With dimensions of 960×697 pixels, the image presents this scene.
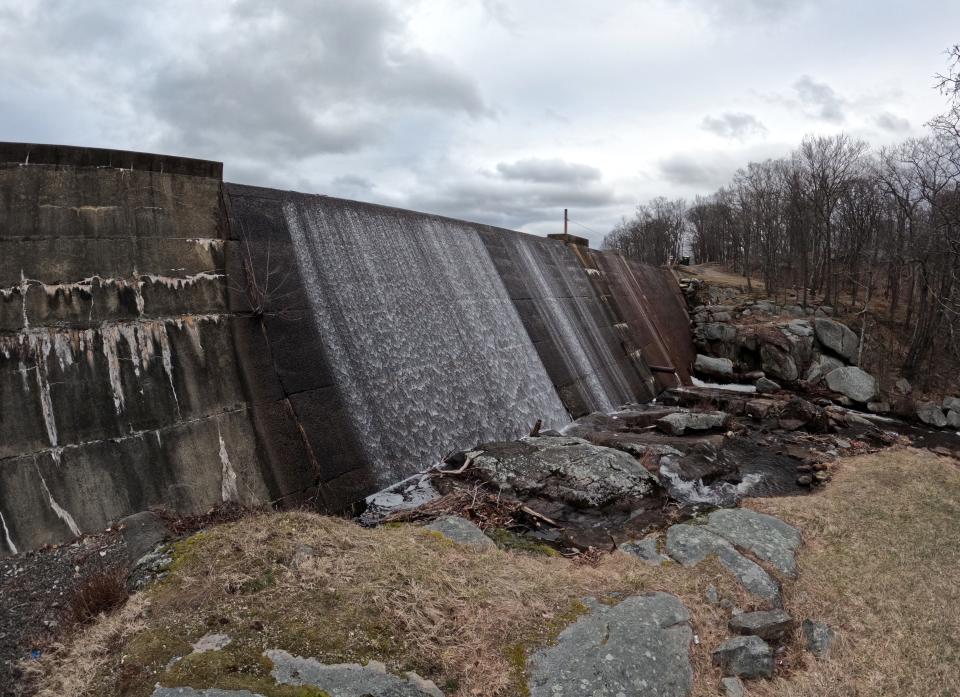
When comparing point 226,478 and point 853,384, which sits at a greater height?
point 226,478

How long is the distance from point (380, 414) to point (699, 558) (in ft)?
18.8

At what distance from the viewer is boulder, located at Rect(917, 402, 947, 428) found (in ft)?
58.3

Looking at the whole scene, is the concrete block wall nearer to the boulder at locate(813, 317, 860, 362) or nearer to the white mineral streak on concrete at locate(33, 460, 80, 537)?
the white mineral streak on concrete at locate(33, 460, 80, 537)

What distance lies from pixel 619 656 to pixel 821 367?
22640 mm

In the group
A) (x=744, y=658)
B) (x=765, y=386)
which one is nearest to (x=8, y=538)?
(x=744, y=658)

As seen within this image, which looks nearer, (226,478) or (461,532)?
(461,532)

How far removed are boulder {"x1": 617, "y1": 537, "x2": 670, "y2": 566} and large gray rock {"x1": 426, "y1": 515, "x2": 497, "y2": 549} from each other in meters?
1.88

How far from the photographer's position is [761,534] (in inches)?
296

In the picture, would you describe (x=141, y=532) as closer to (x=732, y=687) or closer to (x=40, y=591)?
(x=40, y=591)

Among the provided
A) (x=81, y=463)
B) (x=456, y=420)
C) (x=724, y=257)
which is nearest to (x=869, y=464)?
(x=456, y=420)

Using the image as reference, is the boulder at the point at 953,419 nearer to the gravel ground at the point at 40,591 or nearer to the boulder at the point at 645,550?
the boulder at the point at 645,550

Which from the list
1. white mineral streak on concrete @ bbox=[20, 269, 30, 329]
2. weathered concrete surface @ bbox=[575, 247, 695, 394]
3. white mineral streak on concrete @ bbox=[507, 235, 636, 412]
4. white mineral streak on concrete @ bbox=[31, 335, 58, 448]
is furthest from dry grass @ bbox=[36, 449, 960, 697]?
weathered concrete surface @ bbox=[575, 247, 695, 394]

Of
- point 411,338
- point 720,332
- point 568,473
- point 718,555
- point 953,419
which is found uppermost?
point 411,338

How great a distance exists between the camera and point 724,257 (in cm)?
6431
